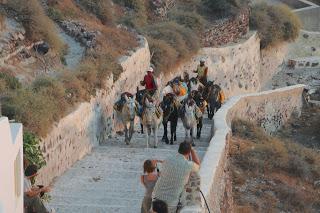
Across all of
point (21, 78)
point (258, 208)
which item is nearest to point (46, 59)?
point (21, 78)

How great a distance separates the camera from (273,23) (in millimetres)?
33969

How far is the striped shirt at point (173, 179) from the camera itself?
9500mm

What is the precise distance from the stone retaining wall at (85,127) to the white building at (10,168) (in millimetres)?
3456

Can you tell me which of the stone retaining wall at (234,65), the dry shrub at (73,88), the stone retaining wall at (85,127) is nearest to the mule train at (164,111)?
the stone retaining wall at (85,127)

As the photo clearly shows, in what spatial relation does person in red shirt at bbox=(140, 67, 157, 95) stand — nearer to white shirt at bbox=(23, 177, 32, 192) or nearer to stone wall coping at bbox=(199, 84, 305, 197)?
stone wall coping at bbox=(199, 84, 305, 197)

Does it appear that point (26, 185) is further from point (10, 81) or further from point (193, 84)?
point (193, 84)

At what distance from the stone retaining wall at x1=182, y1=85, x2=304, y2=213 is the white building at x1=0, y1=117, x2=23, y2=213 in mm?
2122

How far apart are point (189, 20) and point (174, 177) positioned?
20.8 meters

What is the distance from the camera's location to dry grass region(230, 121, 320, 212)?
658 inches

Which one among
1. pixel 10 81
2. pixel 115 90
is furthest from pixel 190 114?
pixel 10 81

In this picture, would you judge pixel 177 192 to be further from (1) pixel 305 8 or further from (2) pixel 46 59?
(1) pixel 305 8

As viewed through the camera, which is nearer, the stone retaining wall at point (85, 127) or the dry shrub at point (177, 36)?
the stone retaining wall at point (85, 127)

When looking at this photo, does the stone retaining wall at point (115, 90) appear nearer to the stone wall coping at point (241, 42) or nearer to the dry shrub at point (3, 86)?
the stone wall coping at point (241, 42)

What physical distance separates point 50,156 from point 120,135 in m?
5.37
